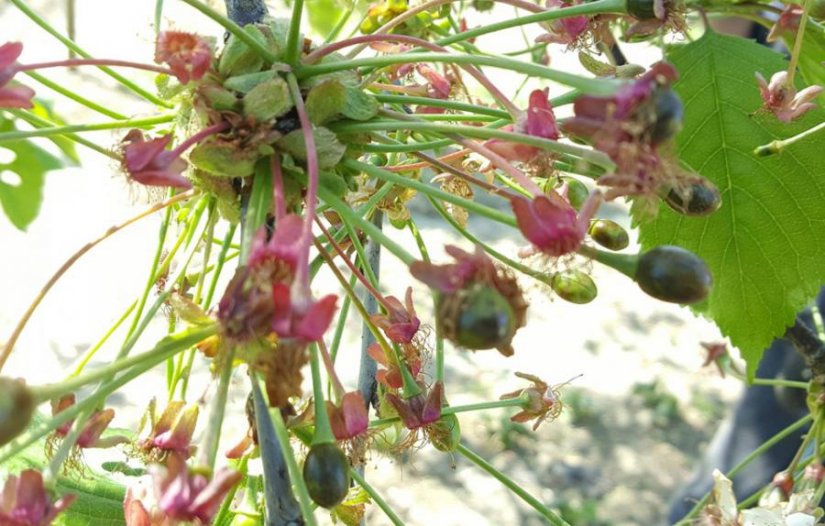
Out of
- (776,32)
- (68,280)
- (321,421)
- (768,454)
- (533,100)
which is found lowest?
(768,454)

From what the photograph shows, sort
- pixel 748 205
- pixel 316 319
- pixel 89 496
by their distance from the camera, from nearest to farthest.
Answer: pixel 316 319, pixel 89 496, pixel 748 205

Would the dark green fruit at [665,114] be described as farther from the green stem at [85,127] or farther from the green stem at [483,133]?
the green stem at [85,127]

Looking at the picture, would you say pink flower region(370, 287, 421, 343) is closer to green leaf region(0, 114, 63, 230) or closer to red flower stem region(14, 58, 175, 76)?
red flower stem region(14, 58, 175, 76)

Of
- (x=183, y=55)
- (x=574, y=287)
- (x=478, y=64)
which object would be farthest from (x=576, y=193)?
(x=183, y=55)

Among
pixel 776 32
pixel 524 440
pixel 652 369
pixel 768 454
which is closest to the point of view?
pixel 776 32

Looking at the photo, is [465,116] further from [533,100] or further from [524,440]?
[524,440]

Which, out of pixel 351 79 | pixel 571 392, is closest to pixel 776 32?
pixel 351 79

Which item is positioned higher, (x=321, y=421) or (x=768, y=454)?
(x=321, y=421)

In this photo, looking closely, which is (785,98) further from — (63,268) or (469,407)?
(63,268)
